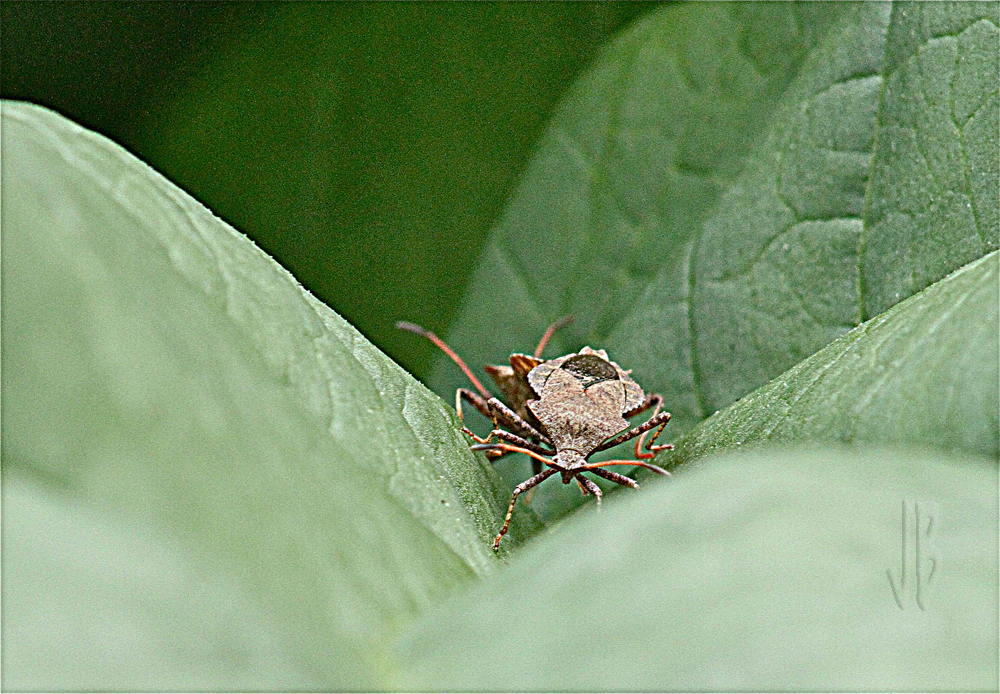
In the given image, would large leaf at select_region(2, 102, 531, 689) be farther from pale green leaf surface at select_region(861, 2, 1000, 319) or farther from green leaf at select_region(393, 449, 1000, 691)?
pale green leaf surface at select_region(861, 2, 1000, 319)

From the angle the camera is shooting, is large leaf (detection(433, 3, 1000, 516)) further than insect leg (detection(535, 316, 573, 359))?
No

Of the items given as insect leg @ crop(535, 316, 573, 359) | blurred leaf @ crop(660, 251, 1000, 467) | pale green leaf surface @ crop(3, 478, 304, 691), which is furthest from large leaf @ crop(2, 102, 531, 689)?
insect leg @ crop(535, 316, 573, 359)

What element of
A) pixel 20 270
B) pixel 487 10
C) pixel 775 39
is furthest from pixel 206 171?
pixel 20 270

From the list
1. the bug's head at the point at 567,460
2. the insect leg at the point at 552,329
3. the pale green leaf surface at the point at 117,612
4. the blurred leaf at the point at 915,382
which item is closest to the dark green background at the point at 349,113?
the insect leg at the point at 552,329

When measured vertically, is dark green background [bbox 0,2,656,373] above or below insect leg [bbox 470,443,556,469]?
above

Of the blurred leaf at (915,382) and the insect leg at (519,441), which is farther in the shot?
the insect leg at (519,441)

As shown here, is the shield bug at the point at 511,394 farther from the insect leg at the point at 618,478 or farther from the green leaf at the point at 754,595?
the green leaf at the point at 754,595

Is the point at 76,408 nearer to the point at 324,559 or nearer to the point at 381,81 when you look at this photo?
the point at 324,559

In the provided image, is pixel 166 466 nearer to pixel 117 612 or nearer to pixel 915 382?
pixel 117 612
